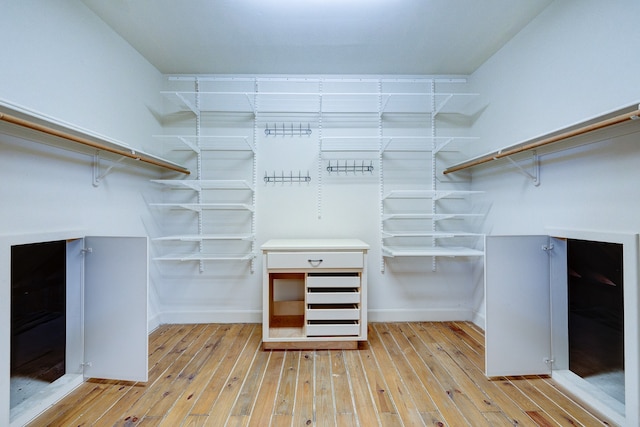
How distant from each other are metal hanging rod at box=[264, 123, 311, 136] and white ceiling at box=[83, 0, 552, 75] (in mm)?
543

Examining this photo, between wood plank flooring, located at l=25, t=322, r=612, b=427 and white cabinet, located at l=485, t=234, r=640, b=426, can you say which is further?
white cabinet, located at l=485, t=234, r=640, b=426

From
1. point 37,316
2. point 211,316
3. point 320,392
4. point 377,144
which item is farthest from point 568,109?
point 37,316

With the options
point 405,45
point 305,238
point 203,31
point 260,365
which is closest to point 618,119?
point 405,45

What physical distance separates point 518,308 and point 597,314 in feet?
1.43

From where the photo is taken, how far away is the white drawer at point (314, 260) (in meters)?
2.20

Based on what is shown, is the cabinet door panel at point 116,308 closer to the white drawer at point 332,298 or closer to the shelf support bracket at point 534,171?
the white drawer at point 332,298

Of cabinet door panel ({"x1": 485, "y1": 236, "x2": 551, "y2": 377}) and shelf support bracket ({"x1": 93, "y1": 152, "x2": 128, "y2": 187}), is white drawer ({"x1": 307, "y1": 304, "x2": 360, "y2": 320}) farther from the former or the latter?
shelf support bracket ({"x1": 93, "y1": 152, "x2": 128, "y2": 187})

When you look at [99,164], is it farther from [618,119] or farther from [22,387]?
[618,119]

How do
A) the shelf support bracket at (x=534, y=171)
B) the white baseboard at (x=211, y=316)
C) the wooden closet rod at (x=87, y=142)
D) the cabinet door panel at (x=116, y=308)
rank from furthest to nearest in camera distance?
the white baseboard at (x=211, y=316) < the shelf support bracket at (x=534, y=171) < the cabinet door panel at (x=116, y=308) < the wooden closet rod at (x=87, y=142)

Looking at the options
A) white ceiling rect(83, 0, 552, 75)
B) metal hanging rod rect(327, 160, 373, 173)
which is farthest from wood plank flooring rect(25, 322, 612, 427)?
white ceiling rect(83, 0, 552, 75)

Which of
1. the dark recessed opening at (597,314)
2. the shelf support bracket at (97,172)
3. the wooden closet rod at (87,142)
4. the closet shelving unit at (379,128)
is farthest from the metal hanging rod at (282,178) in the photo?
the dark recessed opening at (597,314)

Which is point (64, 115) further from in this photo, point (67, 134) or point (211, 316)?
point (211, 316)

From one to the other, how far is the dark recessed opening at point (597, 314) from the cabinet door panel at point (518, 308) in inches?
7.2

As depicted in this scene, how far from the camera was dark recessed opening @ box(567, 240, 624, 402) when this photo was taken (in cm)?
161
